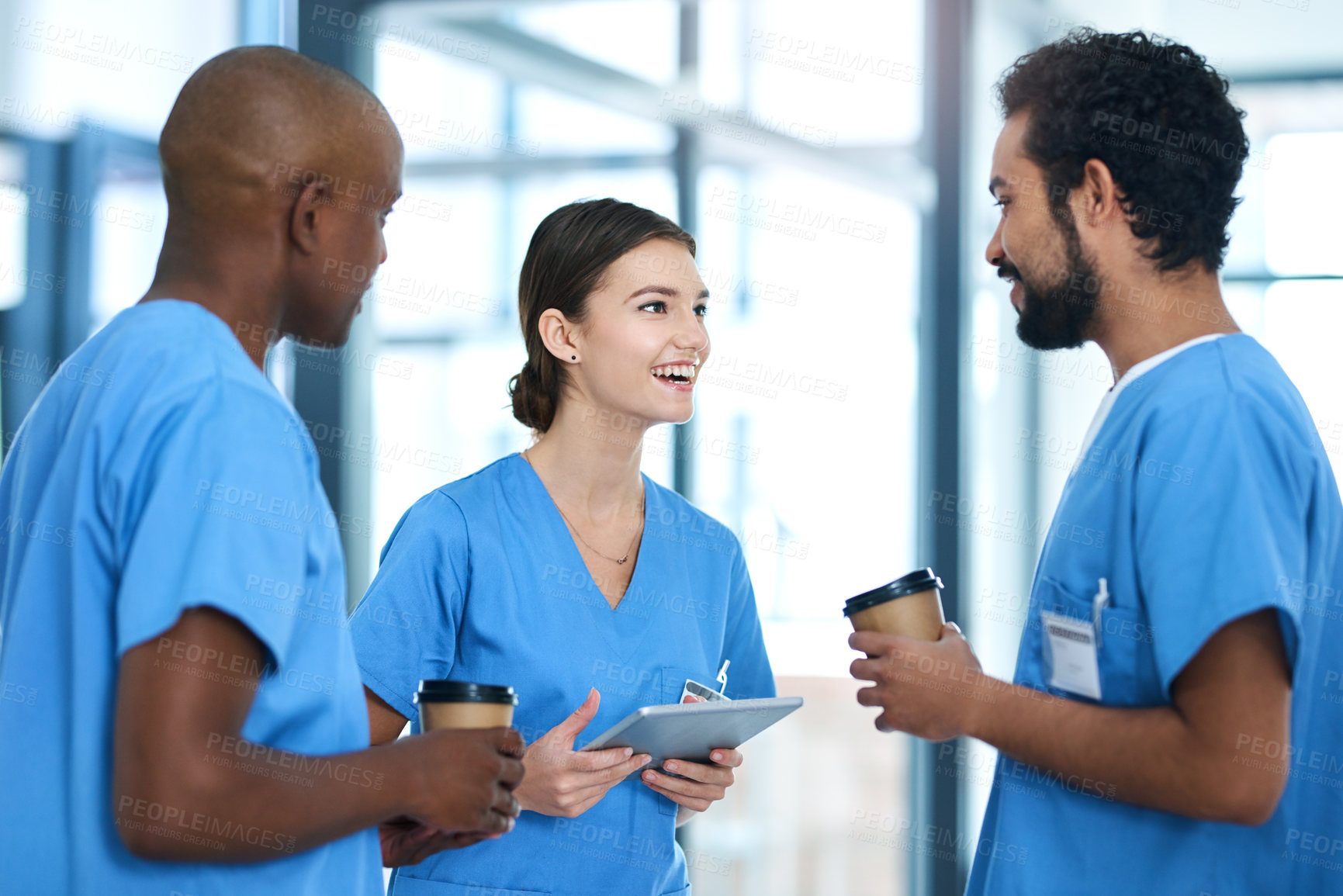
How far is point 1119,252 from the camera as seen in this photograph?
1135 mm

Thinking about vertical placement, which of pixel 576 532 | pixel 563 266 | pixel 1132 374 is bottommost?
pixel 576 532

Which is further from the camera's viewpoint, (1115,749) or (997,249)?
(997,249)

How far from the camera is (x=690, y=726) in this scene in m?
1.29

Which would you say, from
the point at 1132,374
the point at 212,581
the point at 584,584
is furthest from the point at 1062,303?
the point at 212,581

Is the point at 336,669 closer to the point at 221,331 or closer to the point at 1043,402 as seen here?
the point at 221,331

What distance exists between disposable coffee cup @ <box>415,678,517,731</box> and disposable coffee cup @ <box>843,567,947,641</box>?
41 cm

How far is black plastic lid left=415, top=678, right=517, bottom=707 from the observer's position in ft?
3.28

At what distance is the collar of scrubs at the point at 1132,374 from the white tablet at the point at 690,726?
48 cm

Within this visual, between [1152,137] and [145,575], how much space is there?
107 cm

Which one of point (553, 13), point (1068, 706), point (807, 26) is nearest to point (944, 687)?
point (1068, 706)

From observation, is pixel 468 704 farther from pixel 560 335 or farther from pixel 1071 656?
pixel 560 335

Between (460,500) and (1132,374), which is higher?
(1132,374)

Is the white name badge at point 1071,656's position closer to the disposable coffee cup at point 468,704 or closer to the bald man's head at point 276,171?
the disposable coffee cup at point 468,704

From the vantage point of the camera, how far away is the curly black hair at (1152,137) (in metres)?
1.12
